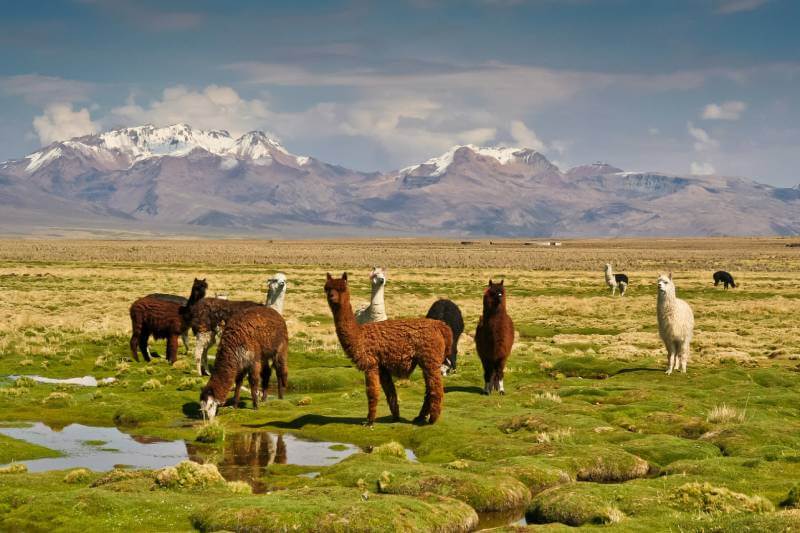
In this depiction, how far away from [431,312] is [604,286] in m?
47.5

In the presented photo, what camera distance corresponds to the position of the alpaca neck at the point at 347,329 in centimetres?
1766

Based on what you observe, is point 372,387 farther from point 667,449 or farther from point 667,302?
point 667,302

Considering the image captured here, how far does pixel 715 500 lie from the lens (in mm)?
11711

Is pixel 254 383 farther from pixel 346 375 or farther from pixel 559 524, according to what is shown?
pixel 559 524

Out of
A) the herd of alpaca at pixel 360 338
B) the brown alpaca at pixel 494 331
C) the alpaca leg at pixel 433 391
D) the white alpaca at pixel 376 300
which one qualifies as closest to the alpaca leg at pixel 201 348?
the herd of alpaca at pixel 360 338

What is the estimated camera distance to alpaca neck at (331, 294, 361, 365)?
17.7m

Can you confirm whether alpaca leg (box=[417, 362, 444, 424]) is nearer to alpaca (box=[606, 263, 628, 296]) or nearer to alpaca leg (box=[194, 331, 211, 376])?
alpaca leg (box=[194, 331, 211, 376])

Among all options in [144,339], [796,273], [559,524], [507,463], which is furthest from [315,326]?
[796,273]

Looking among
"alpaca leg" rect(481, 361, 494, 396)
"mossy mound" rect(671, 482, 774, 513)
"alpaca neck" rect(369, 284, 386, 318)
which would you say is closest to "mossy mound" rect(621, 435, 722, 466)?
"mossy mound" rect(671, 482, 774, 513)

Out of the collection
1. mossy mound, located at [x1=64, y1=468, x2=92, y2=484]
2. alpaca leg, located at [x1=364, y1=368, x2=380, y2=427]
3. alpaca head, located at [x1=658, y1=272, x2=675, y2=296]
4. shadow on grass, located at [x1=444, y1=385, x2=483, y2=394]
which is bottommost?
shadow on grass, located at [x1=444, y1=385, x2=483, y2=394]

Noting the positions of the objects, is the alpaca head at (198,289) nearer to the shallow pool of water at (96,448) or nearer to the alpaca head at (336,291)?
the shallow pool of water at (96,448)

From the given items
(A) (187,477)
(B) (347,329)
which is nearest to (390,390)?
(B) (347,329)

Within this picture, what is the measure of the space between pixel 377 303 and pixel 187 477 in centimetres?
1303

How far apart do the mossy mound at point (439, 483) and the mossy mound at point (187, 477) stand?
6.08 feet
